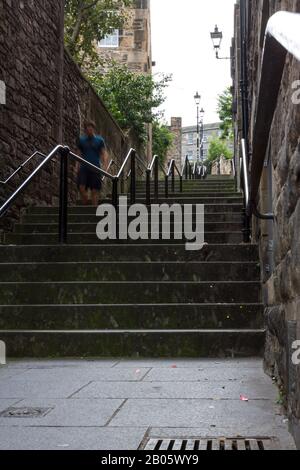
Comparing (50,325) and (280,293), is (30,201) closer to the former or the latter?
(50,325)

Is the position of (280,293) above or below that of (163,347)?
above

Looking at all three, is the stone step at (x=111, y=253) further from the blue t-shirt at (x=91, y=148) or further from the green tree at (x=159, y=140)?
the green tree at (x=159, y=140)

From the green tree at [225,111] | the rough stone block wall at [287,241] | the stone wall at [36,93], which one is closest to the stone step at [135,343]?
the rough stone block wall at [287,241]

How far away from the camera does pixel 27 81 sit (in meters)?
8.95

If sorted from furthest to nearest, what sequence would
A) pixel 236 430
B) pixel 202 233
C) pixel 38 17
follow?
pixel 38 17, pixel 202 233, pixel 236 430

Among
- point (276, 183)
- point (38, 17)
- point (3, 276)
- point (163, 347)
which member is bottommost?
point (163, 347)

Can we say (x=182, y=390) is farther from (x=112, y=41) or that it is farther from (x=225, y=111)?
(x=225, y=111)

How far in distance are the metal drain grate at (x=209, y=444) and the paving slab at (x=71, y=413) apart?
0.39 m

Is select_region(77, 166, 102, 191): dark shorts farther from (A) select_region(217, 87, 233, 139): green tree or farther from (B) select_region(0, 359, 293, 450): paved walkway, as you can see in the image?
(A) select_region(217, 87, 233, 139): green tree

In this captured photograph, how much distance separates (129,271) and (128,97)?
530 inches

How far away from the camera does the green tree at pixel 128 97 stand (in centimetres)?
1830

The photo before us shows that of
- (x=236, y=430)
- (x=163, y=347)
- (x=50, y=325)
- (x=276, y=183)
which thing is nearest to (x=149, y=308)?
(x=163, y=347)

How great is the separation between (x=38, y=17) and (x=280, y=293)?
7.83 meters

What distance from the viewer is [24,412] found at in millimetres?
2990
